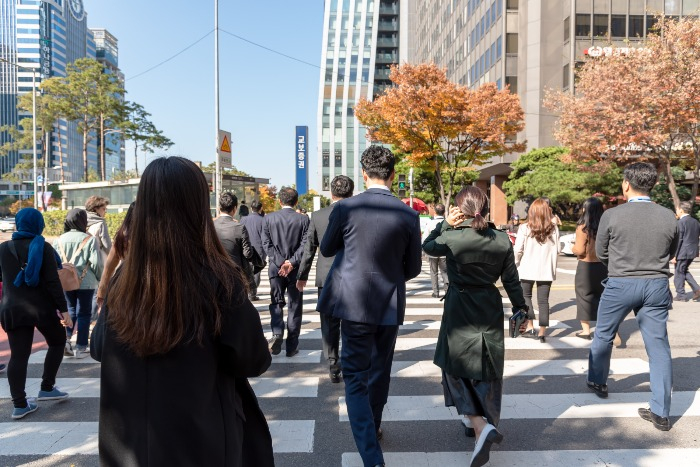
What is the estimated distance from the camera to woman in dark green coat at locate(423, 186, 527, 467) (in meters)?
3.53

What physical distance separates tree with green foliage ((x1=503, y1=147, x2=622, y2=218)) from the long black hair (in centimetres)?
2063

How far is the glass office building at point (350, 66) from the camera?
75.8 m

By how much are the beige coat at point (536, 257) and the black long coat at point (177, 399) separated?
18.6 feet

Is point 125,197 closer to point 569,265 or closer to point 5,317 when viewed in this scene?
point 569,265

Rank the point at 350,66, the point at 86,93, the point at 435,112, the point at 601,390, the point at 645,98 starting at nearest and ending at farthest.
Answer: the point at 601,390
the point at 645,98
the point at 435,112
the point at 86,93
the point at 350,66

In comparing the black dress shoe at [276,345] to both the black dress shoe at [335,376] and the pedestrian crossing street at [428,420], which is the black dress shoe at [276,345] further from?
the black dress shoe at [335,376]

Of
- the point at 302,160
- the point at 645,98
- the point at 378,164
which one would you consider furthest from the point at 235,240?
the point at 302,160

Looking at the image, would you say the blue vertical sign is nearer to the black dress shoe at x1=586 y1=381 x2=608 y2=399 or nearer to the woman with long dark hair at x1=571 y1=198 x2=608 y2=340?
the woman with long dark hair at x1=571 y1=198 x2=608 y2=340

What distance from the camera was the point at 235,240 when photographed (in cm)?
594

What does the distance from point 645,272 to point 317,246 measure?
2.96m

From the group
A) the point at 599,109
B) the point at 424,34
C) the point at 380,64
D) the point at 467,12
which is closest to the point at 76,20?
the point at 380,64

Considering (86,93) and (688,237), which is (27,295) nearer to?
(688,237)

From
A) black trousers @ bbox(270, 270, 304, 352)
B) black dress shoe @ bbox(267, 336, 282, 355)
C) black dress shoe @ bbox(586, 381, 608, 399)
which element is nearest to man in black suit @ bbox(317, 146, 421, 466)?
black dress shoe @ bbox(586, 381, 608, 399)

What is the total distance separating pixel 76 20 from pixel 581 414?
629ft
